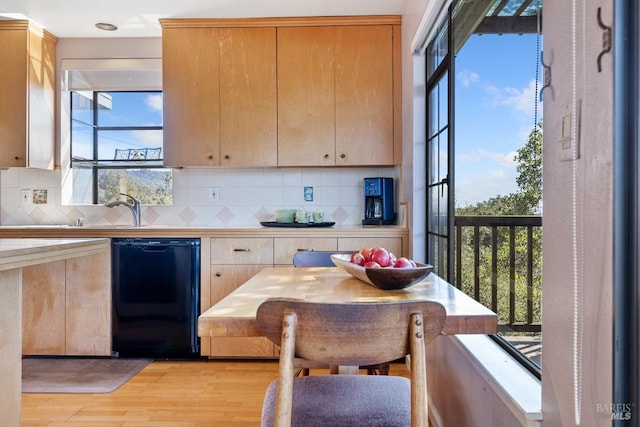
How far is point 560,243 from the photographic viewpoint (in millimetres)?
830

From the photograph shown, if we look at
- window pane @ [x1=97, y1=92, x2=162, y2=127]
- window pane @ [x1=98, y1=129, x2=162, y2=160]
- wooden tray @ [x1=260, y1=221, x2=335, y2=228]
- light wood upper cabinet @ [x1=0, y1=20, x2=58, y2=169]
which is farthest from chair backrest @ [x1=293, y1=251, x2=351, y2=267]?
light wood upper cabinet @ [x1=0, y1=20, x2=58, y2=169]

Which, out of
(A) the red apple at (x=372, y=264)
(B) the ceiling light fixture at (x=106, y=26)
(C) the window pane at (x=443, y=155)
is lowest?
(A) the red apple at (x=372, y=264)

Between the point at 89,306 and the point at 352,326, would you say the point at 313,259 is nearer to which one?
the point at 352,326

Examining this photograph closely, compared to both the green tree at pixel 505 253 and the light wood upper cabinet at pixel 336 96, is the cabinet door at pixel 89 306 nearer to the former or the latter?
the light wood upper cabinet at pixel 336 96

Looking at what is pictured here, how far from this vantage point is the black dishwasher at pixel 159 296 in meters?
2.78

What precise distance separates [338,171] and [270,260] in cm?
103

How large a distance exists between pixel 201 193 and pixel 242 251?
888 mm

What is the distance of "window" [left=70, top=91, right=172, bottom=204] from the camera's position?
3.46 meters

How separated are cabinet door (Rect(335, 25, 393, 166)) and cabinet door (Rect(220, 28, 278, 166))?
537 mm

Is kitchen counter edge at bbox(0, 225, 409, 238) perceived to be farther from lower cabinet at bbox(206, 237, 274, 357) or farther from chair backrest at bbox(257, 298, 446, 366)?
chair backrest at bbox(257, 298, 446, 366)

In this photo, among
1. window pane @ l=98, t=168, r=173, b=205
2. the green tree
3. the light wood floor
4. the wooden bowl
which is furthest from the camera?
window pane @ l=98, t=168, r=173, b=205

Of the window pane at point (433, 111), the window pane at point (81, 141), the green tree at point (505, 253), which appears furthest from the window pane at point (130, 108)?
the green tree at point (505, 253)

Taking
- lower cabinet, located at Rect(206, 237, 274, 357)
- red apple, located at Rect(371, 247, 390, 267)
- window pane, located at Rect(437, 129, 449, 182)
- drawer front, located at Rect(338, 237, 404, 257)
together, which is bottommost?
lower cabinet, located at Rect(206, 237, 274, 357)

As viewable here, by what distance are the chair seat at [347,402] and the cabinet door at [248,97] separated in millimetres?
2123
